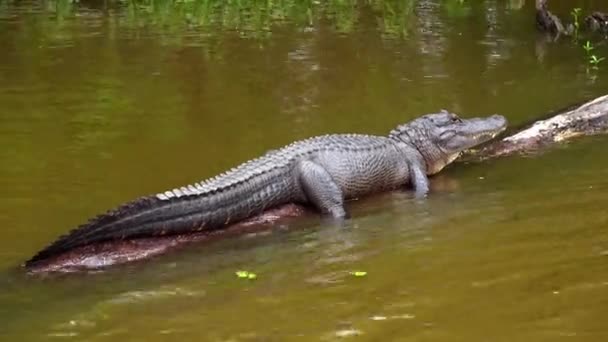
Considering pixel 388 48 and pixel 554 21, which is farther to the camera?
pixel 554 21

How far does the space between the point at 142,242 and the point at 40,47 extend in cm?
707

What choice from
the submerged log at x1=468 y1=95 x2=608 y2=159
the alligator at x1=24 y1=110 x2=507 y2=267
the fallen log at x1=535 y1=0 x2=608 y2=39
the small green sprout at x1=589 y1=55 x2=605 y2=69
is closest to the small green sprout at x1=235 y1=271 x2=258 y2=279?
the alligator at x1=24 y1=110 x2=507 y2=267

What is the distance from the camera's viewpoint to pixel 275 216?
249 inches

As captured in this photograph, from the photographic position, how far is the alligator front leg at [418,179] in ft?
23.4

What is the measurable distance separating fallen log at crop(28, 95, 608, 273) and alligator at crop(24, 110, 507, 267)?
42 millimetres

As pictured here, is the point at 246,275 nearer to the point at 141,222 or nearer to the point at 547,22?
the point at 141,222

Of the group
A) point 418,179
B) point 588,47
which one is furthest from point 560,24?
point 418,179

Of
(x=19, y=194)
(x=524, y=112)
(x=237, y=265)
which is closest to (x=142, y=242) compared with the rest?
(x=237, y=265)

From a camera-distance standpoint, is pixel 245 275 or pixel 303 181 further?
pixel 303 181

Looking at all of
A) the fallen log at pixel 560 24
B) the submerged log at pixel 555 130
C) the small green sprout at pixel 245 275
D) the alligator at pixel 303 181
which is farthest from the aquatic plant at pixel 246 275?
the fallen log at pixel 560 24

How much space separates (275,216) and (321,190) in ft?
1.17

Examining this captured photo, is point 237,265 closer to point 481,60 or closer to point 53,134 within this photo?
point 53,134

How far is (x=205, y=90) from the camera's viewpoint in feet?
32.0

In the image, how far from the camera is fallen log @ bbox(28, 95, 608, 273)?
5.11 metres
